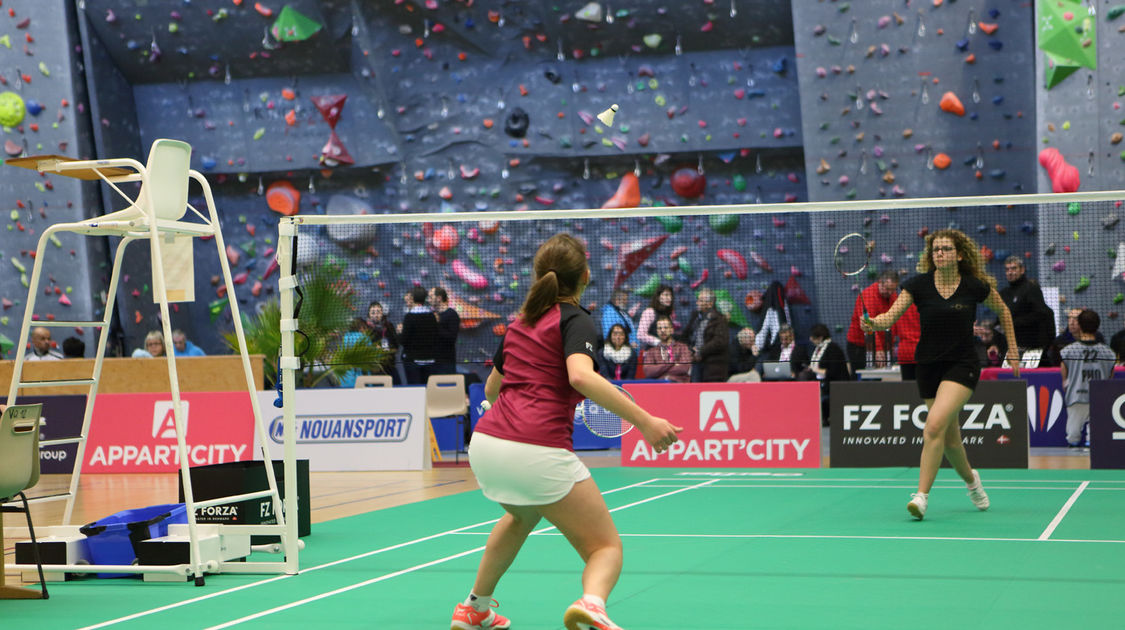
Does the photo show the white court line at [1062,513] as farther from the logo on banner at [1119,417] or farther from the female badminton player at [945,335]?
the logo on banner at [1119,417]

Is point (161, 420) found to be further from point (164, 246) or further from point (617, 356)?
point (164, 246)

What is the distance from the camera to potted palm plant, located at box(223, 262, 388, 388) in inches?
616

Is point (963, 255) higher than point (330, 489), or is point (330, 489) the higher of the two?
point (963, 255)

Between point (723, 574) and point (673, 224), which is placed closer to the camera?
point (723, 574)

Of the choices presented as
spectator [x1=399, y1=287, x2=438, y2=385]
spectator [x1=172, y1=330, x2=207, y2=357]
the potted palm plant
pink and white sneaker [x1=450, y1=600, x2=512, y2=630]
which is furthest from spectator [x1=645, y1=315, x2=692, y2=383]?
pink and white sneaker [x1=450, y1=600, x2=512, y2=630]

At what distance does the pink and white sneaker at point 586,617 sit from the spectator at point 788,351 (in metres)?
11.1

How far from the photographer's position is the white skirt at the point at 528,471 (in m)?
4.63

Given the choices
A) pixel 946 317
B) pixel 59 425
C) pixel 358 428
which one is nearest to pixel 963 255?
pixel 946 317

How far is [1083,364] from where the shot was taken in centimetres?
1355

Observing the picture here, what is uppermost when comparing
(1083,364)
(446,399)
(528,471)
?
(528,471)

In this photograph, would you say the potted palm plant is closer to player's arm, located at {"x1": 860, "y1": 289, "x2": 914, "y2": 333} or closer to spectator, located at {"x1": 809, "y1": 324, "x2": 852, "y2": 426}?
spectator, located at {"x1": 809, "y1": 324, "x2": 852, "y2": 426}

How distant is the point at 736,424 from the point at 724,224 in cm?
661

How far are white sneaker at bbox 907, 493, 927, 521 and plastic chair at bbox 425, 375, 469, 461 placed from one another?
6.93 meters

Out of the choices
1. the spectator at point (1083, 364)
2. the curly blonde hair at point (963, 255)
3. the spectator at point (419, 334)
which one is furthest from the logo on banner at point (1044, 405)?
the spectator at point (419, 334)
